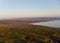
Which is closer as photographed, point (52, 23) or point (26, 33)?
point (26, 33)

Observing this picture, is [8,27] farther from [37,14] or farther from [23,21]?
[37,14]

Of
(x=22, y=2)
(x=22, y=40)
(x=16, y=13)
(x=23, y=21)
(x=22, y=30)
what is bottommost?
(x=22, y=40)

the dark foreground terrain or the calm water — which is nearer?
the dark foreground terrain

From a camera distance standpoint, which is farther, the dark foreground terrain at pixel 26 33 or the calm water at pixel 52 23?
the calm water at pixel 52 23

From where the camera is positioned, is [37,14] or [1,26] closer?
[1,26]

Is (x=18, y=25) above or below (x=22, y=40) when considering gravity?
above

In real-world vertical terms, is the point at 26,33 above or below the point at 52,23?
below

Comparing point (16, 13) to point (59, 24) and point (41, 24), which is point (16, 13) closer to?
point (41, 24)

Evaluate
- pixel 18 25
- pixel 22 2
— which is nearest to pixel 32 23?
pixel 18 25
